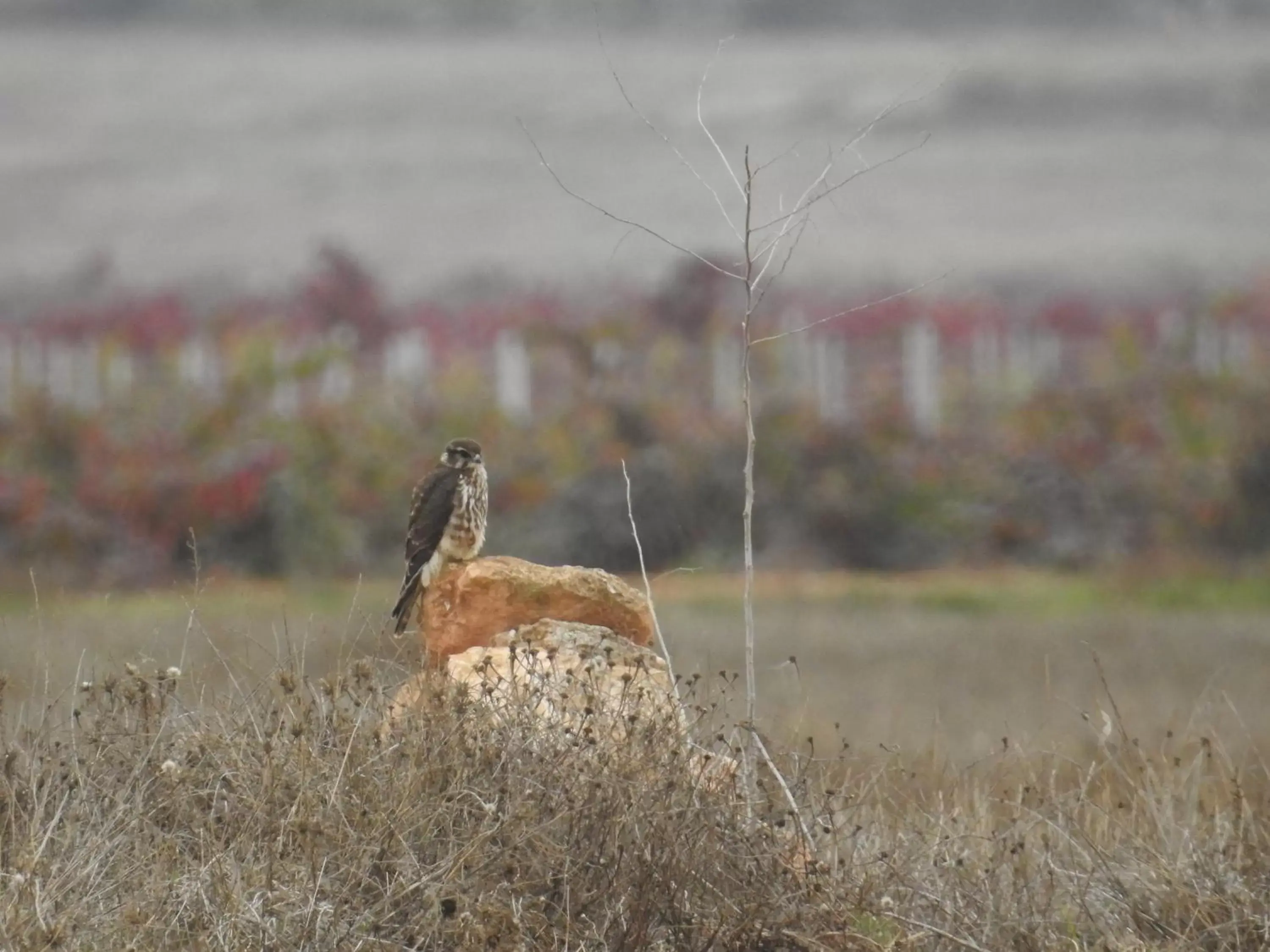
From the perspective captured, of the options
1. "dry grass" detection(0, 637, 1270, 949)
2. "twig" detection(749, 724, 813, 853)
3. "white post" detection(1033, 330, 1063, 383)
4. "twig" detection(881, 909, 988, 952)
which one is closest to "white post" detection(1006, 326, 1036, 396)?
"white post" detection(1033, 330, 1063, 383)

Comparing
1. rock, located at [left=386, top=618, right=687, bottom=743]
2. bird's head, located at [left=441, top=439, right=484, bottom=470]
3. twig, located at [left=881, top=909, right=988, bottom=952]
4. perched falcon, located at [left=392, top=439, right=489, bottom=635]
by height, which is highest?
bird's head, located at [left=441, top=439, right=484, bottom=470]

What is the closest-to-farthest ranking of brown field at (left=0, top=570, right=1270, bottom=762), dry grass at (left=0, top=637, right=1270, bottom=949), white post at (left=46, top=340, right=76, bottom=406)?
dry grass at (left=0, top=637, right=1270, bottom=949)
brown field at (left=0, top=570, right=1270, bottom=762)
white post at (left=46, top=340, right=76, bottom=406)

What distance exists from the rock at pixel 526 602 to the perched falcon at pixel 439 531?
0.20 m

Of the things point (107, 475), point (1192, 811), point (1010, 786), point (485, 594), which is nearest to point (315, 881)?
point (485, 594)

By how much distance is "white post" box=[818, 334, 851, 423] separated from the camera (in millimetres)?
19219

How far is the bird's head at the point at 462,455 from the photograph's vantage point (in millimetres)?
6312

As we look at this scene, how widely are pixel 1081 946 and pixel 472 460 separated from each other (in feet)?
9.06

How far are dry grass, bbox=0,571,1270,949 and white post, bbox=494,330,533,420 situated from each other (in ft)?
43.2

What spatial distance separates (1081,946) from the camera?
4879mm

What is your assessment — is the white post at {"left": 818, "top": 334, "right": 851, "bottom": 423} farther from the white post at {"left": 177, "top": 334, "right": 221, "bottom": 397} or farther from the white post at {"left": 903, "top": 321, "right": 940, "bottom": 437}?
the white post at {"left": 177, "top": 334, "right": 221, "bottom": 397}

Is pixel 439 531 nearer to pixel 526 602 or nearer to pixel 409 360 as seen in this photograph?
pixel 526 602

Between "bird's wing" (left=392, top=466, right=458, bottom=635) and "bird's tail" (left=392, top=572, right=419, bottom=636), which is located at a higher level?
"bird's wing" (left=392, top=466, right=458, bottom=635)

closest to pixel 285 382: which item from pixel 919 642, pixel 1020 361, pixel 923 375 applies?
pixel 923 375

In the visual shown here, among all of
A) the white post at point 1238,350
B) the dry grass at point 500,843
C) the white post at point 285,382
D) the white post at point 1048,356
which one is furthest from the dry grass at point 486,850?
the white post at point 1048,356
